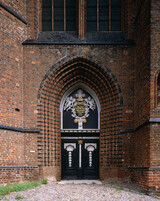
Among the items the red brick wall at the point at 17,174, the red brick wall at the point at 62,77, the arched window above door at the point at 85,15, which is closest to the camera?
the red brick wall at the point at 17,174

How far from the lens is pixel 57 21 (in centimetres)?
1050

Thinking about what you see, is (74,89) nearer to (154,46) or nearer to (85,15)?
(85,15)

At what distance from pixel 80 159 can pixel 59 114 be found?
86.8 inches

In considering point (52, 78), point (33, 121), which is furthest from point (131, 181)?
point (52, 78)

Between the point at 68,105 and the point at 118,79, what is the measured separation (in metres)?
2.51

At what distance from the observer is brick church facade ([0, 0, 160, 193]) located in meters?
8.83

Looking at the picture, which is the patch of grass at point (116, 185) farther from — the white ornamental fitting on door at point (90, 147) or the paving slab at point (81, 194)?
the white ornamental fitting on door at point (90, 147)

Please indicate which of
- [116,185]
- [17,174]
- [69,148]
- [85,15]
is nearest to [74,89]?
[69,148]

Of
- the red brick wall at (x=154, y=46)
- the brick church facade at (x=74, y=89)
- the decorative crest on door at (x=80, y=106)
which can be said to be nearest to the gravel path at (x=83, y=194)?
the brick church facade at (x=74, y=89)

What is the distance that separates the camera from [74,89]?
10820mm

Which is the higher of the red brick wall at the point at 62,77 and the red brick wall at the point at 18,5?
the red brick wall at the point at 18,5

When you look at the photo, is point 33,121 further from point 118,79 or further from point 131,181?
point 131,181

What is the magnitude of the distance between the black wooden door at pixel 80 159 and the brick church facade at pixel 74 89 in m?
0.04

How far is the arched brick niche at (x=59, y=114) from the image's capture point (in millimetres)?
9648
